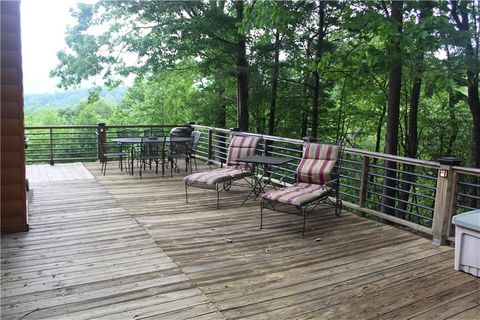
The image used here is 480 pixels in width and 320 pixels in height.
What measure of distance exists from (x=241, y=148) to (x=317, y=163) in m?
1.45

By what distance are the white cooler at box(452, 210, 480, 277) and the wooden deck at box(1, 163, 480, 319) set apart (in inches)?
4.1

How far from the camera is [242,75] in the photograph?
9.81 metres

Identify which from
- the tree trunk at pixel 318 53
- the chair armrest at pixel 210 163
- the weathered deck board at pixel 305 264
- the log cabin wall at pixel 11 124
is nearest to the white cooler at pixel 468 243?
the weathered deck board at pixel 305 264

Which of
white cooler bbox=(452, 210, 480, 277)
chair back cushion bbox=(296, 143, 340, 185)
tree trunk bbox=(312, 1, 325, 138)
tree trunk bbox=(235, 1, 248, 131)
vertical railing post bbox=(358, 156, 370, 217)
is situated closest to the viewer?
white cooler bbox=(452, 210, 480, 277)

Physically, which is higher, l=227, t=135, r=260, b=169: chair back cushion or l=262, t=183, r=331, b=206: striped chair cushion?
l=227, t=135, r=260, b=169: chair back cushion

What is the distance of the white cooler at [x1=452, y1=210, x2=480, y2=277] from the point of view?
3.27 metres

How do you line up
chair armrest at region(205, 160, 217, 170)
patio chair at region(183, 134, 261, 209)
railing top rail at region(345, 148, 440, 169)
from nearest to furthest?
1. railing top rail at region(345, 148, 440, 169)
2. patio chair at region(183, 134, 261, 209)
3. chair armrest at region(205, 160, 217, 170)

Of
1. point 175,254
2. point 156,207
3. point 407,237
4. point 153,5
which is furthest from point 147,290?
point 153,5

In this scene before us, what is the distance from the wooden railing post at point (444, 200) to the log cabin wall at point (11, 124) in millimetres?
4242

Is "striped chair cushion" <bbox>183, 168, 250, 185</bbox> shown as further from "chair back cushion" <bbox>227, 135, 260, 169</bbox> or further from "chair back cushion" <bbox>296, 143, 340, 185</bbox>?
"chair back cushion" <bbox>296, 143, 340, 185</bbox>

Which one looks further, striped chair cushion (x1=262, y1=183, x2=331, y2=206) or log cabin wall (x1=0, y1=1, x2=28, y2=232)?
striped chair cushion (x1=262, y1=183, x2=331, y2=206)

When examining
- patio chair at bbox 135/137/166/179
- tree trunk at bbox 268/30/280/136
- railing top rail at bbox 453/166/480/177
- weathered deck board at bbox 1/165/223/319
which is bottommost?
weathered deck board at bbox 1/165/223/319

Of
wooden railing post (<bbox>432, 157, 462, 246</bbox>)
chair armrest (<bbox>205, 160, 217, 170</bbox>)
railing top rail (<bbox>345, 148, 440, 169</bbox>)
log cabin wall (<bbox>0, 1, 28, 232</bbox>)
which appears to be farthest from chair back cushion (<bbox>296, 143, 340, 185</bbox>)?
chair armrest (<bbox>205, 160, 217, 170</bbox>)

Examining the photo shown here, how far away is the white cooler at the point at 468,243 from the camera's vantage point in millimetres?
3266
